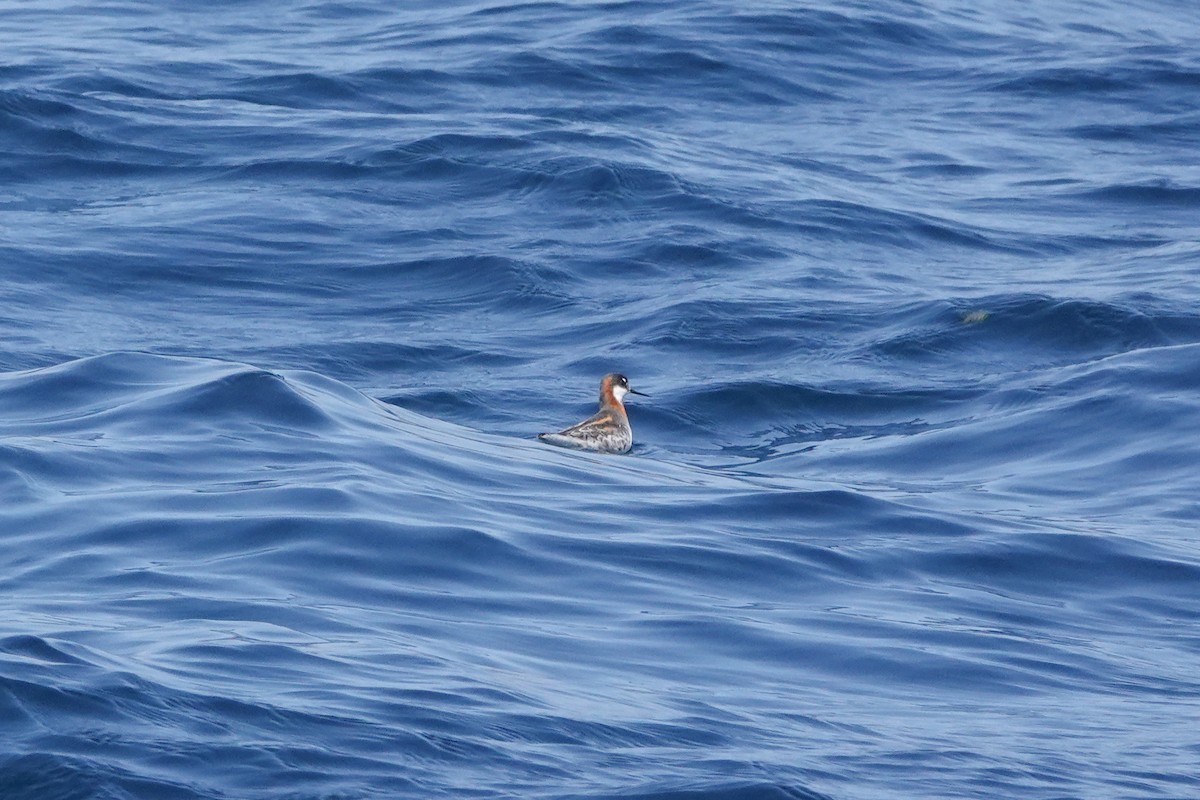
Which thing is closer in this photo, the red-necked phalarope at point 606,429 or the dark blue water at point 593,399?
the dark blue water at point 593,399

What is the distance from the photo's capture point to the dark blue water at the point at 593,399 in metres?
6.07

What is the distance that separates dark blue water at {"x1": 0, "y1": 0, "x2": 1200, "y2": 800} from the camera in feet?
19.9

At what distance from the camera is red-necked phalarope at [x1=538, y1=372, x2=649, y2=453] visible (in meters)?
12.8

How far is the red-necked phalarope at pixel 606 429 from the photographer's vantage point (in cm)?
1280

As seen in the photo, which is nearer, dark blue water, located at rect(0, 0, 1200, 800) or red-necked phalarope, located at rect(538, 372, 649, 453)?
dark blue water, located at rect(0, 0, 1200, 800)

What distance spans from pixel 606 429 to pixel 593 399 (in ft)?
6.27

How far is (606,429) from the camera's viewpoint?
1320 cm

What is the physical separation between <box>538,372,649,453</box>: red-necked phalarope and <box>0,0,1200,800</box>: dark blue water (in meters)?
0.50

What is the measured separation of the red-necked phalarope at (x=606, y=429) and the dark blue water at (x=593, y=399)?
499 mm

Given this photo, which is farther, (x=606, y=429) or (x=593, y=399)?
(x=593, y=399)

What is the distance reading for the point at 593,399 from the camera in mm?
15102

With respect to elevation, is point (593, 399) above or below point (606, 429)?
below

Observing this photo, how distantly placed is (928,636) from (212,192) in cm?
1375

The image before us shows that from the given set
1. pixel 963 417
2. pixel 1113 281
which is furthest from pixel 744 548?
pixel 1113 281
